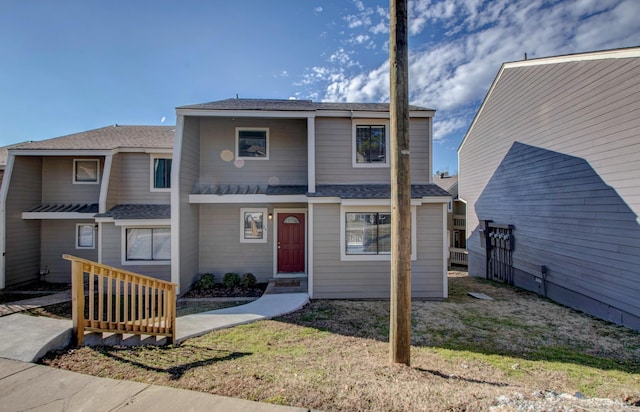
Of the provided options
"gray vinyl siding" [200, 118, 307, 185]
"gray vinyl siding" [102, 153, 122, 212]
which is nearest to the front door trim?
"gray vinyl siding" [200, 118, 307, 185]

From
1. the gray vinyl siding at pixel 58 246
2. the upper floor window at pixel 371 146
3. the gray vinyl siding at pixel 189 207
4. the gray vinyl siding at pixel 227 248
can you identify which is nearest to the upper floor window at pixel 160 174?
the gray vinyl siding at pixel 189 207

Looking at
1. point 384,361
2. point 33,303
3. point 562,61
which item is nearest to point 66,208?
point 33,303

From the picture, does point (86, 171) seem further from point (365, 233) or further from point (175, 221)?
point (365, 233)

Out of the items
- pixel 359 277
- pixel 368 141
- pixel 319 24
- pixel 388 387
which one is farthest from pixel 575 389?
pixel 319 24

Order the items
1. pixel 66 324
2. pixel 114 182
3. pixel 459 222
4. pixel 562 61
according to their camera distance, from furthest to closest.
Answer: pixel 459 222
pixel 114 182
pixel 562 61
pixel 66 324

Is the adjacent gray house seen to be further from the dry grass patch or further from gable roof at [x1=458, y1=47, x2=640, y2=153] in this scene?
gable roof at [x1=458, y1=47, x2=640, y2=153]

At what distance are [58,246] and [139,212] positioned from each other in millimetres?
3954

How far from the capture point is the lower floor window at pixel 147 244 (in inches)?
342

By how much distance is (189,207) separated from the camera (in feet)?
27.0

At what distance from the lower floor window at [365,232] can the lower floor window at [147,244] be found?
20.6 ft

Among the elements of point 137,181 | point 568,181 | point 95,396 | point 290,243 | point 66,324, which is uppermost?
point 137,181

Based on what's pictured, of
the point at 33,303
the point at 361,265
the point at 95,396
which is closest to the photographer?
the point at 95,396

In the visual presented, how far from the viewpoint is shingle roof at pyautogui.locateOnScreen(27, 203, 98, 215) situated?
29.9 ft

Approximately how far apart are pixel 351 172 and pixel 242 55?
5.59 m
